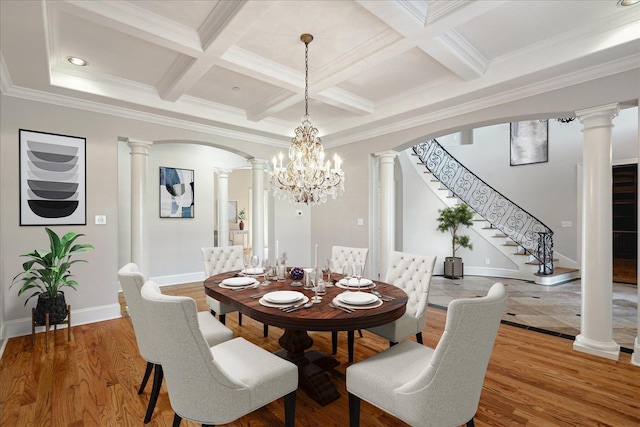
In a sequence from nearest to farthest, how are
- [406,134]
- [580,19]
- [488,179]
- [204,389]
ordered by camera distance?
[204,389]
[580,19]
[406,134]
[488,179]

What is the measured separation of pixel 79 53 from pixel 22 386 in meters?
2.90

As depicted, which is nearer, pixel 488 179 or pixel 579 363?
pixel 579 363

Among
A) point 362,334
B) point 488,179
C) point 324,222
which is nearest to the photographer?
point 362,334

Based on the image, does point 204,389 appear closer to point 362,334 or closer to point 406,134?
point 362,334

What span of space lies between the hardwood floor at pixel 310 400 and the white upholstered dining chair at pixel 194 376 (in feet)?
2.02

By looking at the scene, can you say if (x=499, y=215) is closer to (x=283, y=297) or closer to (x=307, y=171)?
(x=307, y=171)

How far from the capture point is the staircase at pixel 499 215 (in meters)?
6.33

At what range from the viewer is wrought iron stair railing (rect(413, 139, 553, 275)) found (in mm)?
7082

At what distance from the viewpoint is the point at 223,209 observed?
22.7 feet

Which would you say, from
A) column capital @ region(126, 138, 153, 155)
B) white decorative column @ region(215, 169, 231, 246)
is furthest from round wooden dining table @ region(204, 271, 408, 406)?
white decorative column @ region(215, 169, 231, 246)

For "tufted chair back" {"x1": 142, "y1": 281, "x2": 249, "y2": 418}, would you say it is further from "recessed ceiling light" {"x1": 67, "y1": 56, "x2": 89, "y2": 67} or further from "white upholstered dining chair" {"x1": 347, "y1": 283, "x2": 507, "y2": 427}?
"recessed ceiling light" {"x1": 67, "y1": 56, "x2": 89, "y2": 67}

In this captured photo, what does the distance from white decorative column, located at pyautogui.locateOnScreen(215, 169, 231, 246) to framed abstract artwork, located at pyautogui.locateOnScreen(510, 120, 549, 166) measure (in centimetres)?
685

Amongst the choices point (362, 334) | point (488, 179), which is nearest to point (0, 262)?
point (362, 334)

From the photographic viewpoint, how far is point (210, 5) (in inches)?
88.4
